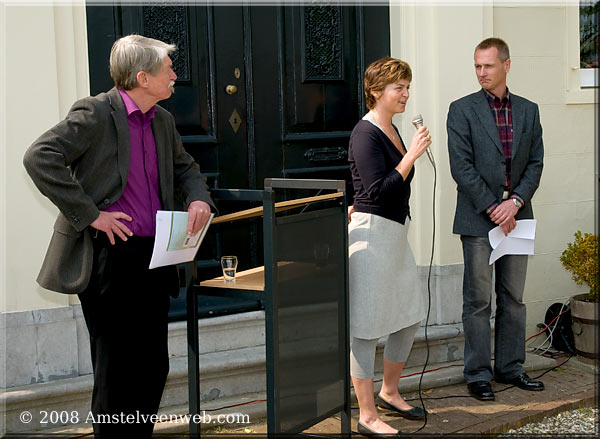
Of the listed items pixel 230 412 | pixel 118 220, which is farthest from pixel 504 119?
pixel 118 220

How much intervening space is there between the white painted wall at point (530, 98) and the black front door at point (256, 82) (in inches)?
14.6

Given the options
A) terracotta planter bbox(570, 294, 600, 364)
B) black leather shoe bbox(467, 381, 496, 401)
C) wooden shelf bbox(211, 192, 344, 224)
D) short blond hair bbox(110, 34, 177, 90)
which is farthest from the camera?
terracotta planter bbox(570, 294, 600, 364)

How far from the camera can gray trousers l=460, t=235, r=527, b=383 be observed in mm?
4973

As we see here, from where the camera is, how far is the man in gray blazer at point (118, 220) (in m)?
3.25

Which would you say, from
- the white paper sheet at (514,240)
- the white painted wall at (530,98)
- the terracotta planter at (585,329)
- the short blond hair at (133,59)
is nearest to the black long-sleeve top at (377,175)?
the white paper sheet at (514,240)

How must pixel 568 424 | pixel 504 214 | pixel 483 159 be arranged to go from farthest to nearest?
pixel 483 159, pixel 504 214, pixel 568 424

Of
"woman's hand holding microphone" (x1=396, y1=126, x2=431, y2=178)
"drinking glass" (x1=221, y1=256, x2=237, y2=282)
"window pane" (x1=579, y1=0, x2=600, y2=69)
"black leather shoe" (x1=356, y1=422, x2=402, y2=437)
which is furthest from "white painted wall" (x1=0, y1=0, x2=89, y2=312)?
"window pane" (x1=579, y1=0, x2=600, y2=69)

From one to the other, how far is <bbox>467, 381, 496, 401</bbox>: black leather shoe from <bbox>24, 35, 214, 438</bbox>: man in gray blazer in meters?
2.16

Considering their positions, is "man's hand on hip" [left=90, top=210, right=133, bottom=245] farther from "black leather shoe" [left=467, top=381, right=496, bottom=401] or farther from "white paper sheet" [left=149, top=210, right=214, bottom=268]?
"black leather shoe" [left=467, top=381, right=496, bottom=401]

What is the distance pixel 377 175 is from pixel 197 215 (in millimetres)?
991

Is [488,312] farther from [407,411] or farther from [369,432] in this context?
[369,432]

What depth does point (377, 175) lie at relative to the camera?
4.05m

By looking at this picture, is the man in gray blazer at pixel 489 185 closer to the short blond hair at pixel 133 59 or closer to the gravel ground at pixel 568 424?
the gravel ground at pixel 568 424

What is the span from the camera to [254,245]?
17.5 ft
